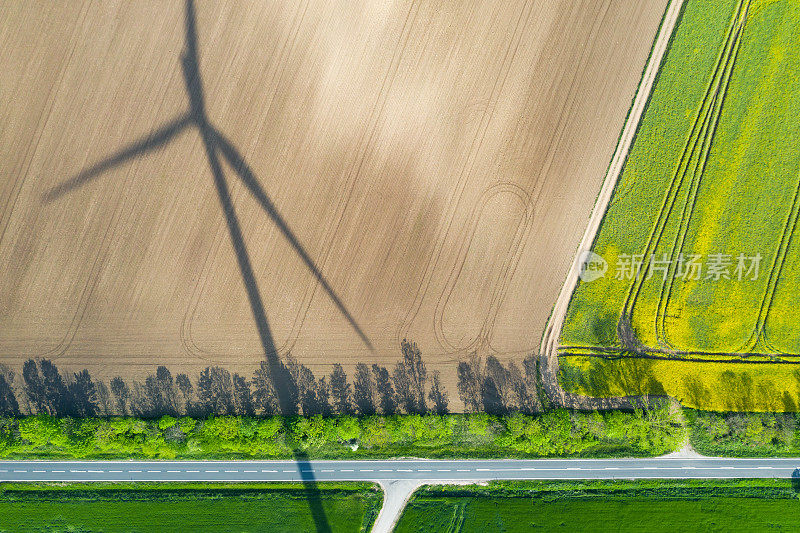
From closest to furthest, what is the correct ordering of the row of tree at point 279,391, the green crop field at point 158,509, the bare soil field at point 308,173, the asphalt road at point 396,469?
the green crop field at point 158,509
the bare soil field at point 308,173
the asphalt road at point 396,469
the row of tree at point 279,391

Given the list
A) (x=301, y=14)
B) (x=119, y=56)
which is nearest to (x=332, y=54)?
(x=301, y=14)

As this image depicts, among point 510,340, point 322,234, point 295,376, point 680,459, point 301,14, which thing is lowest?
point 295,376

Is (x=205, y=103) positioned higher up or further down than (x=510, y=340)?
higher up

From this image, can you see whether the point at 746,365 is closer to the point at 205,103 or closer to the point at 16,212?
the point at 205,103

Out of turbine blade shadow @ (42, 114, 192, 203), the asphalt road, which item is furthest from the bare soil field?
the asphalt road

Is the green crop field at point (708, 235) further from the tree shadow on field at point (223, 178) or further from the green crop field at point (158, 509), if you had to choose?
the green crop field at point (158, 509)

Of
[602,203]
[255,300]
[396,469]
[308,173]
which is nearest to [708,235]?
[602,203]

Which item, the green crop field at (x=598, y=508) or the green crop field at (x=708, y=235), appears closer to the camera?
the green crop field at (x=598, y=508)

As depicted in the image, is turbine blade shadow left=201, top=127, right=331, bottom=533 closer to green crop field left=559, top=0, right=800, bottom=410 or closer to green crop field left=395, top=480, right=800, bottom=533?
green crop field left=395, top=480, right=800, bottom=533

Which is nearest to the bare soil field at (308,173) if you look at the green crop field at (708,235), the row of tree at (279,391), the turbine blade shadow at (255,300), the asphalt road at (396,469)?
the turbine blade shadow at (255,300)
